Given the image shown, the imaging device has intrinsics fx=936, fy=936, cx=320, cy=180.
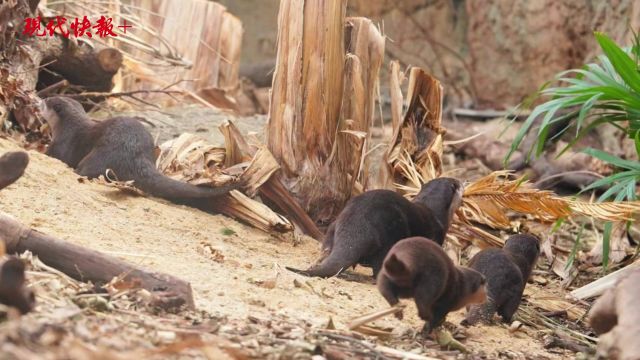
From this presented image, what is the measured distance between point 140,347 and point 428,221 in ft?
8.53

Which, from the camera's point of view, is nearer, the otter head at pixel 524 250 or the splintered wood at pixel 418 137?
the otter head at pixel 524 250

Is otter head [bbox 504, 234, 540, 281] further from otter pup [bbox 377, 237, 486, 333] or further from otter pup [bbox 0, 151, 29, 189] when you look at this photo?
otter pup [bbox 0, 151, 29, 189]

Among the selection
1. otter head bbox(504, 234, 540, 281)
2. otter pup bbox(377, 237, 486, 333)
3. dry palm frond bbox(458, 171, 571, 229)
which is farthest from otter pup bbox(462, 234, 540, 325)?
dry palm frond bbox(458, 171, 571, 229)

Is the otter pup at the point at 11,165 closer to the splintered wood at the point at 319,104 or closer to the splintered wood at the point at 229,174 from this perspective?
the splintered wood at the point at 229,174

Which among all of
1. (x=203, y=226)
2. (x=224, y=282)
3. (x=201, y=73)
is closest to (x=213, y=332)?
(x=224, y=282)

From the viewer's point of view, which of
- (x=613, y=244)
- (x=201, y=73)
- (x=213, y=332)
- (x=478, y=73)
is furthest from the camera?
(x=478, y=73)

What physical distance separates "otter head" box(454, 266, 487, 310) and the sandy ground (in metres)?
0.21

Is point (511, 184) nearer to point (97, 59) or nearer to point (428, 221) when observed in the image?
point (428, 221)

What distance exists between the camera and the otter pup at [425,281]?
396 cm

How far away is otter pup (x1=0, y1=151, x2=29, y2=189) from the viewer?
375 cm

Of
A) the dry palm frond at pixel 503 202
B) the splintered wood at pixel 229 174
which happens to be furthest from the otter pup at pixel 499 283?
the splintered wood at pixel 229 174

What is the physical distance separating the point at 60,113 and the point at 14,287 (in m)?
3.46

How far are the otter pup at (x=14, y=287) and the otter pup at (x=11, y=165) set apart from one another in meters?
0.89

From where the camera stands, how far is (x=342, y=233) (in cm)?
500
